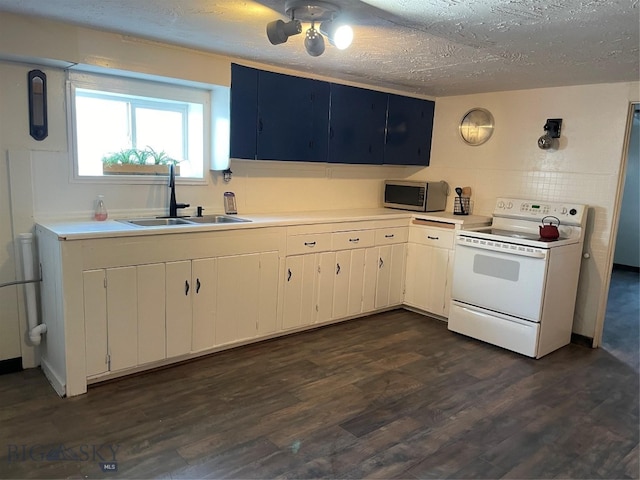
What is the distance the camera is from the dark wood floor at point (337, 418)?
7.05 feet

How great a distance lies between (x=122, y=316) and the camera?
278cm

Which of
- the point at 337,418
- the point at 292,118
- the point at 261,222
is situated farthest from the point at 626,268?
the point at 337,418

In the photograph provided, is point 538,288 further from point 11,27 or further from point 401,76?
point 11,27

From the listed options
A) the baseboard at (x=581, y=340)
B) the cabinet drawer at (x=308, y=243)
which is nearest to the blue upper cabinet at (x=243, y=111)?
the cabinet drawer at (x=308, y=243)

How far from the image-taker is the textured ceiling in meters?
2.19

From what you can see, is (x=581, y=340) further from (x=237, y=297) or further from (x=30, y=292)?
(x=30, y=292)

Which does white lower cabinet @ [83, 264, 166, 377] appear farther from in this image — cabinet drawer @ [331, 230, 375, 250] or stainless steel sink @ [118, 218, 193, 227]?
cabinet drawer @ [331, 230, 375, 250]

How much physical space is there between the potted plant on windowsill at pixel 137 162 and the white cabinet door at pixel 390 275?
189 cm

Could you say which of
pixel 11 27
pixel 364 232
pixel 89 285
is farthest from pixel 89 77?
pixel 364 232

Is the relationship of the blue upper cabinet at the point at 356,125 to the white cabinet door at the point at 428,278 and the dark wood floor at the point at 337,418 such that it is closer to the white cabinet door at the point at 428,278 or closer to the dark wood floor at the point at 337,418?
the white cabinet door at the point at 428,278

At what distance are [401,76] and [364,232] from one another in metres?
1.30

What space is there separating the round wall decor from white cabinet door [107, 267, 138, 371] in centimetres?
328

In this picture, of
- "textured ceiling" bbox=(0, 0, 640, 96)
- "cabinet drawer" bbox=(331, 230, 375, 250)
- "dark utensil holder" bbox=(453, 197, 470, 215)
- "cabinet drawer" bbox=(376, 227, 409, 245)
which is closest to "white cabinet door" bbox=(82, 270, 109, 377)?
"textured ceiling" bbox=(0, 0, 640, 96)

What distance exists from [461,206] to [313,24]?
267cm
